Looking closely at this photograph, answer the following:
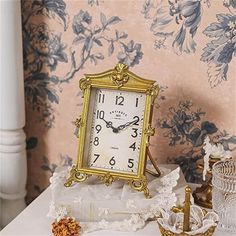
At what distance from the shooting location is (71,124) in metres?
1.25

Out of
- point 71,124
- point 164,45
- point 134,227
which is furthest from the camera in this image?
point 71,124

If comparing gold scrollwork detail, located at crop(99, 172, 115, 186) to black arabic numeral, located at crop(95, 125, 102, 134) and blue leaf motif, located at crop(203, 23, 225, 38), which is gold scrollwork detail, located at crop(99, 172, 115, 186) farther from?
blue leaf motif, located at crop(203, 23, 225, 38)

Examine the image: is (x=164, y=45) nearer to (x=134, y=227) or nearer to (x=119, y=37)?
(x=119, y=37)

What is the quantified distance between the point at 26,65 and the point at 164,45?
33cm

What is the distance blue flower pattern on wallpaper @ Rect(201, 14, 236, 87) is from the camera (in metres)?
1.09

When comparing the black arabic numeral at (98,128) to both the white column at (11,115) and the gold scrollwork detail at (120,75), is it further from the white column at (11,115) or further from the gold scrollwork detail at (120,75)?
the white column at (11,115)

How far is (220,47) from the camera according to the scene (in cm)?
111

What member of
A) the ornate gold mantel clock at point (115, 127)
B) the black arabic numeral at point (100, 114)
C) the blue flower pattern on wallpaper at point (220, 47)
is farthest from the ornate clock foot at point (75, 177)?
the blue flower pattern on wallpaper at point (220, 47)

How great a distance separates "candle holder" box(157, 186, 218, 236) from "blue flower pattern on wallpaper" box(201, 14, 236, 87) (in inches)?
11.6

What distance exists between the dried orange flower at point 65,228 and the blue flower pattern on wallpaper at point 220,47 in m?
0.41

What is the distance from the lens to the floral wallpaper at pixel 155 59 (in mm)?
1116

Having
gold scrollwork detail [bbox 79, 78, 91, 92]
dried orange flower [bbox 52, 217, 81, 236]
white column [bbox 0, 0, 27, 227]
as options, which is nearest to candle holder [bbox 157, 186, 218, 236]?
dried orange flower [bbox 52, 217, 81, 236]

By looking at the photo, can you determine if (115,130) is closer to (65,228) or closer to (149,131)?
(149,131)

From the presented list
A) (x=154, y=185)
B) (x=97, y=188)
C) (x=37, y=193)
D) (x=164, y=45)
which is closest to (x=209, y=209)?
(x=154, y=185)
